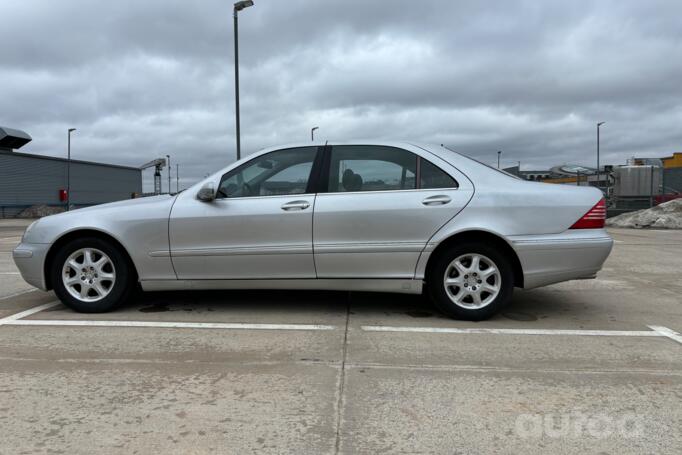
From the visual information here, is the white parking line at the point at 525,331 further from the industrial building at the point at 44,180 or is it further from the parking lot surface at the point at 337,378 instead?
the industrial building at the point at 44,180

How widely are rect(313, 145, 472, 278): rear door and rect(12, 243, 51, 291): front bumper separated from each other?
2.52 m

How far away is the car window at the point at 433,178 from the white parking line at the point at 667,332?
2061mm

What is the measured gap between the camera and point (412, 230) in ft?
14.9

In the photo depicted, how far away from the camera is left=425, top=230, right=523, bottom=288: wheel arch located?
459 centimetres

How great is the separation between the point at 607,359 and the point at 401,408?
67.5 inches

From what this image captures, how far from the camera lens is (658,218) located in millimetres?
19328

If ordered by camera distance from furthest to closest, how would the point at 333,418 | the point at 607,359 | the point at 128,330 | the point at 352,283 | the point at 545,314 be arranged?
the point at 545,314 < the point at 352,283 < the point at 128,330 < the point at 607,359 < the point at 333,418

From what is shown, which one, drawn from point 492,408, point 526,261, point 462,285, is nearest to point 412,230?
point 462,285

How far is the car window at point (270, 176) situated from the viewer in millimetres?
4770

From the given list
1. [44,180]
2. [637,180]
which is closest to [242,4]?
Answer: [637,180]

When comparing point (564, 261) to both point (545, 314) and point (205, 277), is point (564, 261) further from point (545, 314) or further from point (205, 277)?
point (205, 277)

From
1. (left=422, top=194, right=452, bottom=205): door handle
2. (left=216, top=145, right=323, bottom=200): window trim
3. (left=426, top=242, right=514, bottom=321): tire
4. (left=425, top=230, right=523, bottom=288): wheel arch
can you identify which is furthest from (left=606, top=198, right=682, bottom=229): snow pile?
(left=216, top=145, right=323, bottom=200): window trim

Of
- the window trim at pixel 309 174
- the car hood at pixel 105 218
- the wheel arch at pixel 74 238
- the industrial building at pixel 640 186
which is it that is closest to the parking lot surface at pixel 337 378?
the wheel arch at pixel 74 238

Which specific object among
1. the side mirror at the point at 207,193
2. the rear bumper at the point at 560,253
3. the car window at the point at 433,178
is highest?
the car window at the point at 433,178
